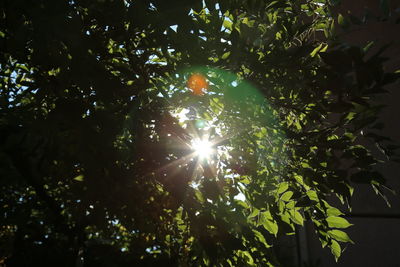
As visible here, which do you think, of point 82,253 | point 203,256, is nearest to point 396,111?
point 203,256

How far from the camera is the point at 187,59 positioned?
5.70ft

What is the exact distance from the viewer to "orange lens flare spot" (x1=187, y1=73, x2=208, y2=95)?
1867 millimetres

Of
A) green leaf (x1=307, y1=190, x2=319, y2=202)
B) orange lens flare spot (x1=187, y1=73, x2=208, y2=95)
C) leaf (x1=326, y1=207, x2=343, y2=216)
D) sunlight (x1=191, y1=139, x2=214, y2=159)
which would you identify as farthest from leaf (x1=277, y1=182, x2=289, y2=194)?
orange lens flare spot (x1=187, y1=73, x2=208, y2=95)

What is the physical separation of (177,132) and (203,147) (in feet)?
0.62

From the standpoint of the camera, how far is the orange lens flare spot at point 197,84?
187 centimetres

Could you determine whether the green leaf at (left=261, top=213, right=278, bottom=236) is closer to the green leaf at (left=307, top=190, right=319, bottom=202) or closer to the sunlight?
the green leaf at (left=307, top=190, right=319, bottom=202)

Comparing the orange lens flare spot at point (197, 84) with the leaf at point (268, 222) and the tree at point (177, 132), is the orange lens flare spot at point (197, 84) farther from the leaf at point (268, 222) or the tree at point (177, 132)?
the leaf at point (268, 222)

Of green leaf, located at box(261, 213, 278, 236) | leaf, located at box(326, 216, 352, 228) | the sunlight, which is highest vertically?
the sunlight

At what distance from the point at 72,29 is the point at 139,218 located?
1.29 metres

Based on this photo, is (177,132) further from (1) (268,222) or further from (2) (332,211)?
(2) (332,211)

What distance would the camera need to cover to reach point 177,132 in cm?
199

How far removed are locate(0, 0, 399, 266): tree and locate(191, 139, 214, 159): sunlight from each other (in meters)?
0.01

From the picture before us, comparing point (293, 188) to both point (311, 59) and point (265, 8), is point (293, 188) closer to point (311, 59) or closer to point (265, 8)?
point (311, 59)

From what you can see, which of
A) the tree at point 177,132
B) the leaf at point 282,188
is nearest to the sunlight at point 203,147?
the tree at point 177,132
